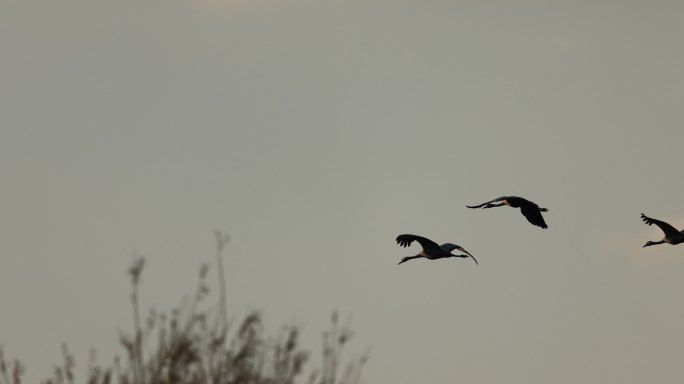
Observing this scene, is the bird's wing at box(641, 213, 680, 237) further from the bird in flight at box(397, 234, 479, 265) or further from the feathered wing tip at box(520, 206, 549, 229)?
the bird in flight at box(397, 234, 479, 265)

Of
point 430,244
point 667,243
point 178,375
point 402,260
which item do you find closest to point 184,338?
point 178,375

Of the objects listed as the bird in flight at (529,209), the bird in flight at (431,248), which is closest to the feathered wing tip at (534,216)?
the bird in flight at (529,209)

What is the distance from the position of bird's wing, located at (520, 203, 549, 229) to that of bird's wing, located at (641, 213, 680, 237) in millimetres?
2411

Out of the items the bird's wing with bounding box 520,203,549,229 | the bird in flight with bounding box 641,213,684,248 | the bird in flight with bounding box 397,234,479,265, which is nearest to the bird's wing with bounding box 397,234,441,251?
the bird in flight with bounding box 397,234,479,265

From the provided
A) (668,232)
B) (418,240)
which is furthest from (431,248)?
(668,232)

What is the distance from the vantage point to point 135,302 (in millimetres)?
13641

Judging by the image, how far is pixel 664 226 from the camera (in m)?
35.0

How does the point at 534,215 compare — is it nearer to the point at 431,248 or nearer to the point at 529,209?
the point at 529,209

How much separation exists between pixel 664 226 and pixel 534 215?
3.12 meters

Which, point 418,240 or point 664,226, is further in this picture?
point 664,226

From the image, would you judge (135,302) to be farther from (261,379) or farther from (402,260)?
(402,260)

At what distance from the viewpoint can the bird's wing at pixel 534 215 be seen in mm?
35156

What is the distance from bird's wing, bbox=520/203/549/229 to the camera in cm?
3516

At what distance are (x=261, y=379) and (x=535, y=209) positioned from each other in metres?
22.2
